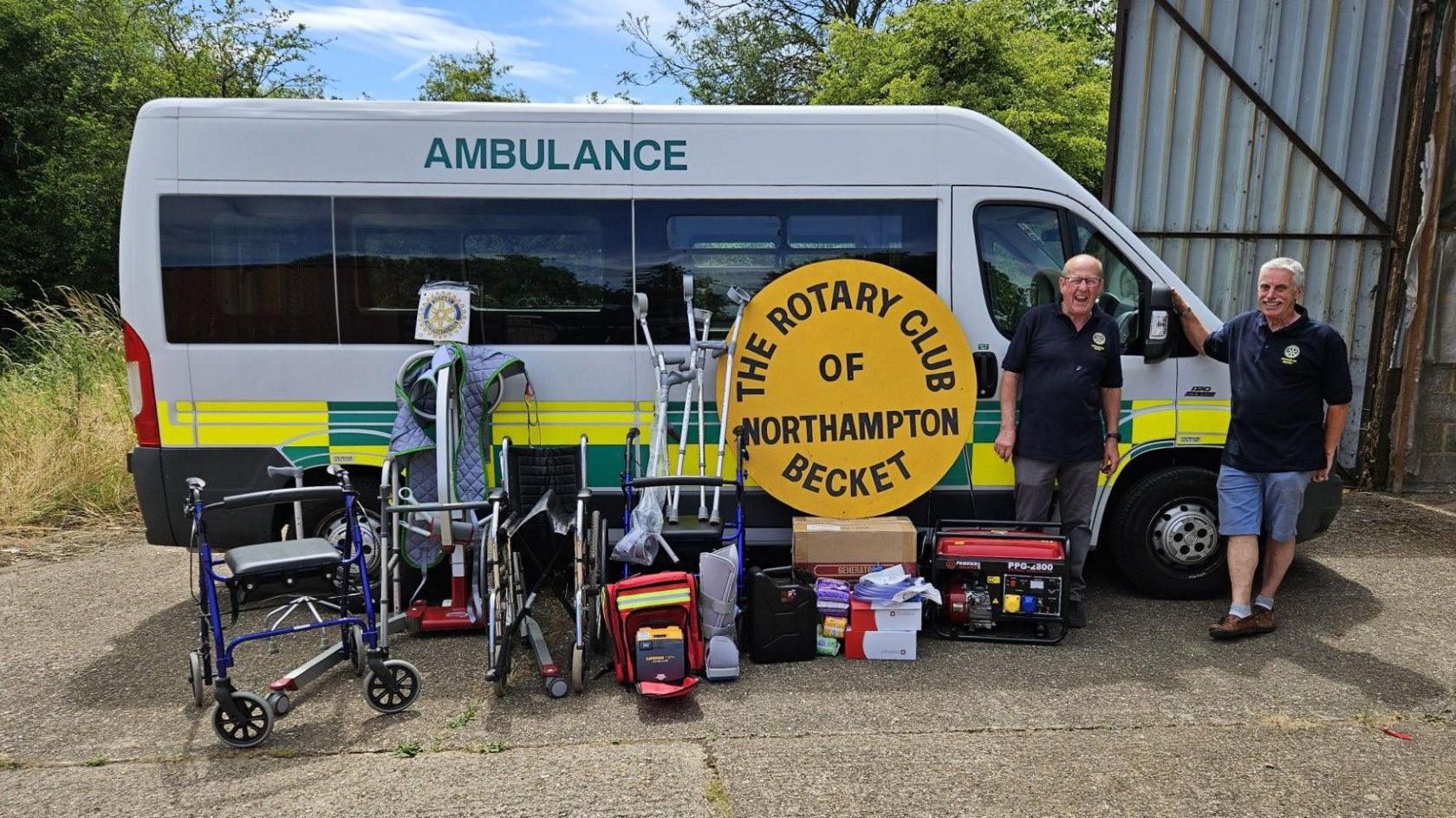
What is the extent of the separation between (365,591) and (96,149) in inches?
638

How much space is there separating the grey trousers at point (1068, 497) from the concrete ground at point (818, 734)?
1.21ft

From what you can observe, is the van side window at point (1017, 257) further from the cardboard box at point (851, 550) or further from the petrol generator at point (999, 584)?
the cardboard box at point (851, 550)

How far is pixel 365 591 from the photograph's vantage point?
3.62 meters

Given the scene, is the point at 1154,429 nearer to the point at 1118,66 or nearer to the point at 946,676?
the point at 946,676

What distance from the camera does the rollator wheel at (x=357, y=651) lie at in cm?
380

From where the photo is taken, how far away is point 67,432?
7.27 metres

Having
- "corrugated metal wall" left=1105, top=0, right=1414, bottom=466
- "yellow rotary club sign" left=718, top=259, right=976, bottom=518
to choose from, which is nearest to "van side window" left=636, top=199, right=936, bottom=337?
"yellow rotary club sign" left=718, top=259, right=976, bottom=518

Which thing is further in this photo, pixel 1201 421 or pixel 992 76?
pixel 992 76

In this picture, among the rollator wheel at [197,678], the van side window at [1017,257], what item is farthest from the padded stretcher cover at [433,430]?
the van side window at [1017,257]

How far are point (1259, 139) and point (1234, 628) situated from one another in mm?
4534

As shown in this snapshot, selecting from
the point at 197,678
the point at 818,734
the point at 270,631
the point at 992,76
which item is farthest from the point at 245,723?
the point at 992,76

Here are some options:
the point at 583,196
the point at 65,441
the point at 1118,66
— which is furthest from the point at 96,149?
the point at 1118,66

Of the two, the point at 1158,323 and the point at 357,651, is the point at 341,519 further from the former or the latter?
the point at 1158,323

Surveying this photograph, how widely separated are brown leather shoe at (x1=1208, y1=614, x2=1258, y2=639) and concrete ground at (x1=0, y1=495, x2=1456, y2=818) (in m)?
0.06
